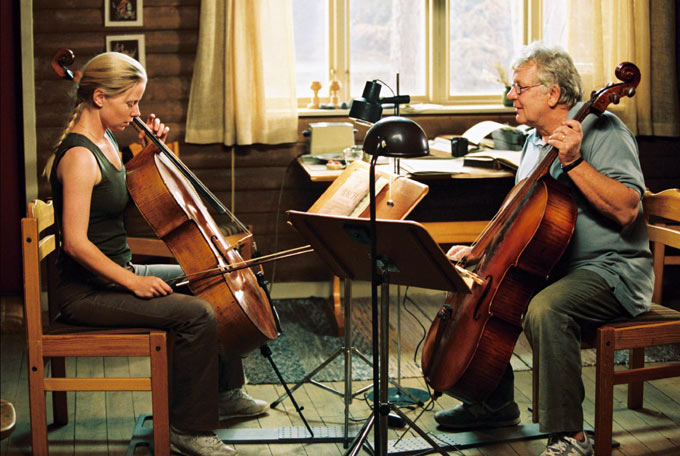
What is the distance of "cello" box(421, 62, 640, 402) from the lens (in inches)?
94.0

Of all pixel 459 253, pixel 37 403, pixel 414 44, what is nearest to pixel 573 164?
pixel 459 253

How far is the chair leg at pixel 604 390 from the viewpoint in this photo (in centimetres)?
250

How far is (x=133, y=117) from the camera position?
104 inches

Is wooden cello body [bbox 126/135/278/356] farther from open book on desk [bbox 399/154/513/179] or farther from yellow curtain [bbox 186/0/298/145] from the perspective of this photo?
yellow curtain [bbox 186/0/298/145]

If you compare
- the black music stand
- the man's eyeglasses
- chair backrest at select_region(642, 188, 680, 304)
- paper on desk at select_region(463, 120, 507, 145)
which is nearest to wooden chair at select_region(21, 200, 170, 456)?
the black music stand

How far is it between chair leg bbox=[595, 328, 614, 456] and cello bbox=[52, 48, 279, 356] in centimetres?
102

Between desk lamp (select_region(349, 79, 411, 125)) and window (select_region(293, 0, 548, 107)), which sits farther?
window (select_region(293, 0, 548, 107))

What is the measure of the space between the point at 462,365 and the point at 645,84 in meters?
2.62

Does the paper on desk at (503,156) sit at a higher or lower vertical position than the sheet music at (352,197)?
higher

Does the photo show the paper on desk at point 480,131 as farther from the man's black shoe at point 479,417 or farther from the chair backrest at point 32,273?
the chair backrest at point 32,273

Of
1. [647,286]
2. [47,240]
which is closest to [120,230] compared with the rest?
[47,240]

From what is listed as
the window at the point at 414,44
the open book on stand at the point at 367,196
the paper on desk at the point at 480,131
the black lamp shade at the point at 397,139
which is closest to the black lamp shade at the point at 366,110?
the open book on stand at the point at 367,196

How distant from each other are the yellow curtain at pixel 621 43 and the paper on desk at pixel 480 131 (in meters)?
0.56

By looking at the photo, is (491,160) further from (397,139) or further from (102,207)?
(102,207)
